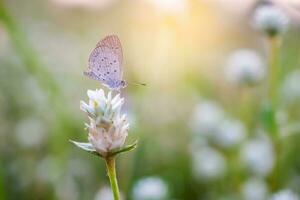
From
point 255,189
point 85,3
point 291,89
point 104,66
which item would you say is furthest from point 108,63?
point 85,3

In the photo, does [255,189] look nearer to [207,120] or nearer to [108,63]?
[207,120]

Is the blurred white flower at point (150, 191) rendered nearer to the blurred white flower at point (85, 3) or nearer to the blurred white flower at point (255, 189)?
the blurred white flower at point (255, 189)

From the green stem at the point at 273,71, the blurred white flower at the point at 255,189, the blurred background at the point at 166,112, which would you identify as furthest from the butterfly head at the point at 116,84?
the blurred white flower at the point at 255,189

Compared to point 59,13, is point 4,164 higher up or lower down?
lower down

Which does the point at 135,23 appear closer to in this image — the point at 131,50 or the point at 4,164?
the point at 131,50

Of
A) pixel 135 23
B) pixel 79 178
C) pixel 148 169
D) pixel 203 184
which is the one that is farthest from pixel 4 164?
pixel 135 23
